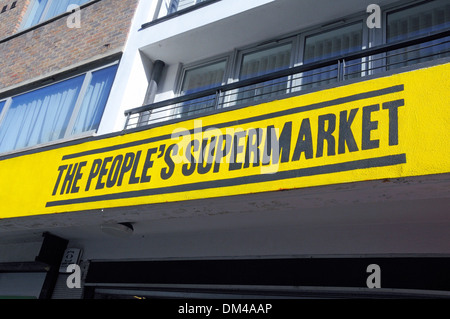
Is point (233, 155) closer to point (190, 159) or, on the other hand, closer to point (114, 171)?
point (190, 159)

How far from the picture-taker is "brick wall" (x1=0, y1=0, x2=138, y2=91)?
7.82 m

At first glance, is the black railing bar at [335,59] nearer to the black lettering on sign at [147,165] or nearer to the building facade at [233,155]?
the building facade at [233,155]

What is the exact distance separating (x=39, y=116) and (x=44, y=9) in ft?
11.3

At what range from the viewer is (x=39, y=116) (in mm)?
7957

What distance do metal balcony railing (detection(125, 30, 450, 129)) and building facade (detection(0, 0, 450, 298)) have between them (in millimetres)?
28

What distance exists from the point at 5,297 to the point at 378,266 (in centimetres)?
563

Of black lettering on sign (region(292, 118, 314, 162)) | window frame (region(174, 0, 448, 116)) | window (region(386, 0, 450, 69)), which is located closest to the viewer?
black lettering on sign (region(292, 118, 314, 162))

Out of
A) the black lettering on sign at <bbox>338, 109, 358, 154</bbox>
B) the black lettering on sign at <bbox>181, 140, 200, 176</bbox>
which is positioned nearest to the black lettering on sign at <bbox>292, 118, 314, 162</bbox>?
the black lettering on sign at <bbox>338, 109, 358, 154</bbox>

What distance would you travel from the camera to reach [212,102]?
6676 mm

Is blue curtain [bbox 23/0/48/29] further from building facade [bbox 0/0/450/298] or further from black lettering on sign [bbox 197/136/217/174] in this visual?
black lettering on sign [bbox 197/136/217/174]

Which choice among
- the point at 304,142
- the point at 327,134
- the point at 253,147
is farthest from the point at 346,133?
the point at 253,147

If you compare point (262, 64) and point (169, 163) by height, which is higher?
point (262, 64)

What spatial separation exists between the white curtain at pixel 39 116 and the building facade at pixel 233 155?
3cm
